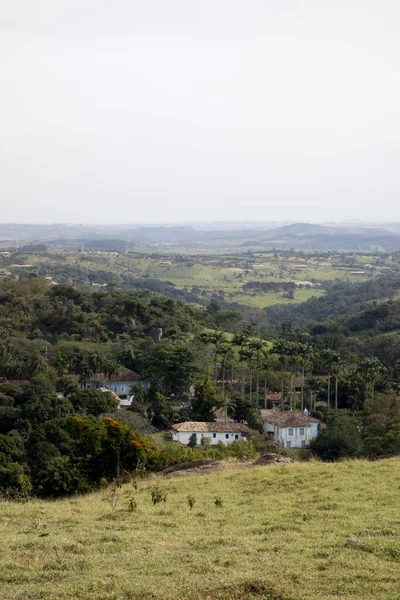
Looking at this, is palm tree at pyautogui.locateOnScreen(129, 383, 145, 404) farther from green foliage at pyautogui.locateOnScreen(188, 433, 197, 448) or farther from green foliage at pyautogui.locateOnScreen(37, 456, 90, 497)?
green foliage at pyautogui.locateOnScreen(37, 456, 90, 497)

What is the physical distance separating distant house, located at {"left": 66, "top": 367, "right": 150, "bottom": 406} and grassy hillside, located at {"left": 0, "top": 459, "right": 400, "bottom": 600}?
38.1 metres

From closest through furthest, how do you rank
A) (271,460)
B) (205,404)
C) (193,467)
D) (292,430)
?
(193,467), (271,460), (292,430), (205,404)

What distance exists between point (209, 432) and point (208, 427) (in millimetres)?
610

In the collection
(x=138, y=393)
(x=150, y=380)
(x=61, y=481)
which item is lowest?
(x=150, y=380)

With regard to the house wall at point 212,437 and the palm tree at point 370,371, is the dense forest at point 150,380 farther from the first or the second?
the house wall at point 212,437

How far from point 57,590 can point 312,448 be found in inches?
1294

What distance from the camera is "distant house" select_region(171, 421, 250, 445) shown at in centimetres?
4469

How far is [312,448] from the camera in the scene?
41.7 metres

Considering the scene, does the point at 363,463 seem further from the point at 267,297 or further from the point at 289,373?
the point at 267,297

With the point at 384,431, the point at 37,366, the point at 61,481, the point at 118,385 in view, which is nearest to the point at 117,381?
the point at 118,385

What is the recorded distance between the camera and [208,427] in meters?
45.6

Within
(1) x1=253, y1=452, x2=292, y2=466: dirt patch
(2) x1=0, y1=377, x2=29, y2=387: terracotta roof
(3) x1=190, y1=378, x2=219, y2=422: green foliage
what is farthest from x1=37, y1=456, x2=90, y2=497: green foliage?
(2) x1=0, y1=377, x2=29, y2=387: terracotta roof

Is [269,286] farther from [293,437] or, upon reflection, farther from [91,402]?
[91,402]

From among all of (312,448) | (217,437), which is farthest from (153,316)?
(312,448)
